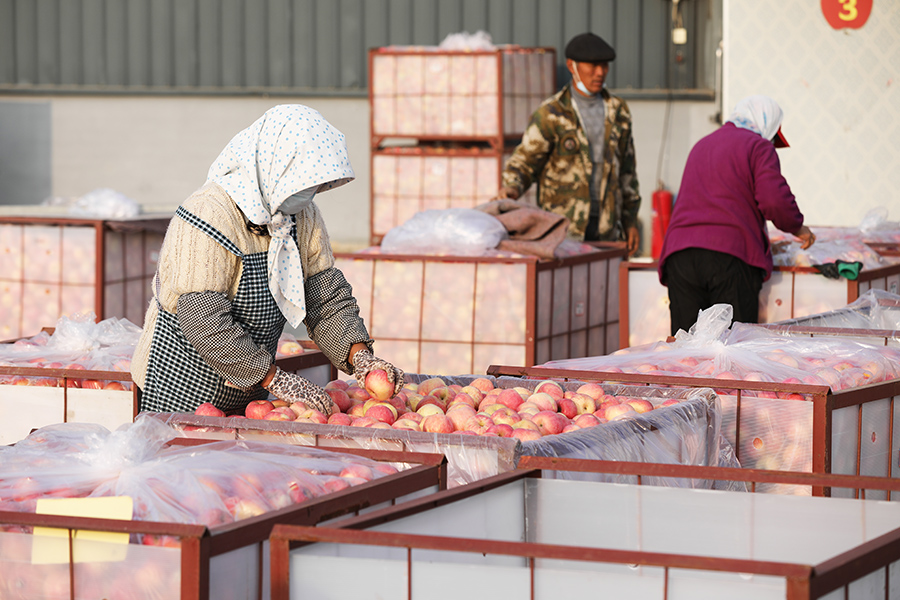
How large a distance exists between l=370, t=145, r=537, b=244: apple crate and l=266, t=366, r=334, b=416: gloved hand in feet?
21.1

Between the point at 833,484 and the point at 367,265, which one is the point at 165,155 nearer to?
the point at 367,265

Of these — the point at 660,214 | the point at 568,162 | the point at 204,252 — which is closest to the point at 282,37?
the point at 660,214

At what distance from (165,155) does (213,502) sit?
10.8 meters

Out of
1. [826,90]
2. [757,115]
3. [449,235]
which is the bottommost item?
[449,235]

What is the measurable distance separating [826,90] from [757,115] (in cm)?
280

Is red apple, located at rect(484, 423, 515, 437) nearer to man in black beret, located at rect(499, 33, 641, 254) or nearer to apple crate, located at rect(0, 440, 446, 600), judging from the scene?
apple crate, located at rect(0, 440, 446, 600)

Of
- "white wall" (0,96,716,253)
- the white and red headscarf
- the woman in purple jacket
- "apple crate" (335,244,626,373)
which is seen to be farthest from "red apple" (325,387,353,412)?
"white wall" (0,96,716,253)

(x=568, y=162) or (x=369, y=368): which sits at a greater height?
(x=568, y=162)

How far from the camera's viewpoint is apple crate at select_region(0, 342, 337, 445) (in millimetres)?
3068

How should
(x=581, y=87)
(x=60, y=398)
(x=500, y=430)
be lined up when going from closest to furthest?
(x=500, y=430)
(x=60, y=398)
(x=581, y=87)

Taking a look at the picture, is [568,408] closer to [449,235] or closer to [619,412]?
[619,412]

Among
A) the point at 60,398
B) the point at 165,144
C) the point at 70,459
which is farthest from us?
the point at 165,144

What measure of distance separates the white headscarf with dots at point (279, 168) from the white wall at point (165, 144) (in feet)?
28.4

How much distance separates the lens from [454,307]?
4828 millimetres
